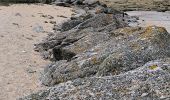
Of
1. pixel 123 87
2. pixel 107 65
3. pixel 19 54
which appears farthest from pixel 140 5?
pixel 123 87

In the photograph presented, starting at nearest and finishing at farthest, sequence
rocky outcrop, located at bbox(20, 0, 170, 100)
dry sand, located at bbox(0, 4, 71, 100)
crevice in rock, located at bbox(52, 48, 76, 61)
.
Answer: rocky outcrop, located at bbox(20, 0, 170, 100) → dry sand, located at bbox(0, 4, 71, 100) → crevice in rock, located at bbox(52, 48, 76, 61)

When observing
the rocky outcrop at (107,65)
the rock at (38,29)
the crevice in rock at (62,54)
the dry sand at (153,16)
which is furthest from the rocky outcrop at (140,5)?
the crevice in rock at (62,54)

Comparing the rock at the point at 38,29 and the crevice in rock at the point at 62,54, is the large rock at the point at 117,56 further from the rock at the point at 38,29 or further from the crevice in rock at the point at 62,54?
the rock at the point at 38,29

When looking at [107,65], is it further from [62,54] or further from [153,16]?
[153,16]

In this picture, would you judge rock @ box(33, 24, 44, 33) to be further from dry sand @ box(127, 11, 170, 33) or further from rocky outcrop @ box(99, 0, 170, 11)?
rocky outcrop @ box(99, 0, 170, 11)

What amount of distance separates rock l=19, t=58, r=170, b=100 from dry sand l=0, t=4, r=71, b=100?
15.0 ft

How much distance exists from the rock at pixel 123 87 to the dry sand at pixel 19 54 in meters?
4.56

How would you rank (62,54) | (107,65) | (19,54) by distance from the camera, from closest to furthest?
1. (107,65)
2. (62,54)
3. (19,54)

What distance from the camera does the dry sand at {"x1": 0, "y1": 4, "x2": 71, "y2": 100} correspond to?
1524 cm

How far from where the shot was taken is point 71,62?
1647 centimetres

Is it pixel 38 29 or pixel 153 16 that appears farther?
pixel 153 16

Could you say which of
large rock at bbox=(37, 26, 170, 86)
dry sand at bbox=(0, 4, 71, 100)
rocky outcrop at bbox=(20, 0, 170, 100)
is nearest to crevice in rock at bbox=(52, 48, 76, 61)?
rocky outcrop at bbox=(20, 0, 170, 100)

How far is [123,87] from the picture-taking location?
939cm

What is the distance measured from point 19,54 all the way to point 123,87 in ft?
39.9
